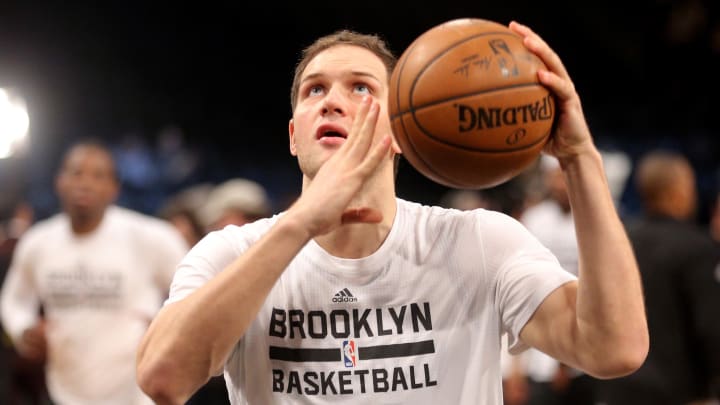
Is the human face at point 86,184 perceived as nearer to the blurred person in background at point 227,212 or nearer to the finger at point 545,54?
the blurred person in background at point 227,212

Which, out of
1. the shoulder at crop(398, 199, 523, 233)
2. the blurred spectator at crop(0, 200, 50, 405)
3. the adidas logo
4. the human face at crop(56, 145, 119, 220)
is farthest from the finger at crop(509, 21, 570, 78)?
the blurred spectator at crop(0, 200, 50, 405)

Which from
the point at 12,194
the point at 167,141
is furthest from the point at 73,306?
the point at 167,141

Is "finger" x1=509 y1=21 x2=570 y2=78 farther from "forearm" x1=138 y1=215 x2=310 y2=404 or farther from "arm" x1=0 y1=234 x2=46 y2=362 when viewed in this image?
"arm" x1=0 y1=234 x2=46 y2=362

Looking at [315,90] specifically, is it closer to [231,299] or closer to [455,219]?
[455,219]

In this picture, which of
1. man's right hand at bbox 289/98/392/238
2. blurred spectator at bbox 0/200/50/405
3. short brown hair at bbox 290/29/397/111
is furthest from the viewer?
blurred spectator at bbox 0/200/50/405

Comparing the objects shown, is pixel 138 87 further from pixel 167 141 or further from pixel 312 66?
pixel 312 66

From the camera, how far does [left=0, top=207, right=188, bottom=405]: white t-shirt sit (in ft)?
19.3

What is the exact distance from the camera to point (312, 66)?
275 cm

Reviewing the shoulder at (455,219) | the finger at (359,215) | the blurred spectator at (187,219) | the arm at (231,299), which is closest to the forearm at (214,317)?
the arm at (231,299)

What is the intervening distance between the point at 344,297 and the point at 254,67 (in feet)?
49.6

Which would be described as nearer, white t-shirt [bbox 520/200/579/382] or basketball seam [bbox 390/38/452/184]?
basketball seam [bbox 390/38/452/184]

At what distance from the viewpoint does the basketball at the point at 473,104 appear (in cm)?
218

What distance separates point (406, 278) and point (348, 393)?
377 millimetres

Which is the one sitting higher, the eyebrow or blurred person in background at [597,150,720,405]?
the eyebrow
